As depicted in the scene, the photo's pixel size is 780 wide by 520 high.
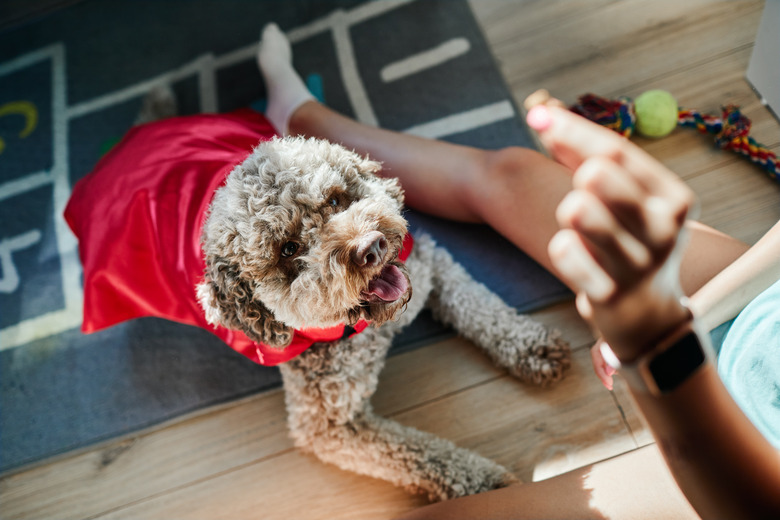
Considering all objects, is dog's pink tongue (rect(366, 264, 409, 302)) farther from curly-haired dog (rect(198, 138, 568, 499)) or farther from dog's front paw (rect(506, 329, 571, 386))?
dog's front paw (rect(506, 329, 571, 386))

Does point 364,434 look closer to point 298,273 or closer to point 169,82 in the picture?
point 298,273

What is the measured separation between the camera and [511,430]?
1248 millimetres

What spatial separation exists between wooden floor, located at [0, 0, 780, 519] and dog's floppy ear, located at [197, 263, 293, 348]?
1.59ft

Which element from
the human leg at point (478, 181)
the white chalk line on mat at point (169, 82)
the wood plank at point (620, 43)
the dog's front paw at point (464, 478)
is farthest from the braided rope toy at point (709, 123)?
the dog's front paw at point (464, 478)

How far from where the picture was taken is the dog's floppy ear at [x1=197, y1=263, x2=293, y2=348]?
921 mm

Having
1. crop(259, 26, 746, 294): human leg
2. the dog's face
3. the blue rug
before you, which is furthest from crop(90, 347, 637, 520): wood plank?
the dog's face

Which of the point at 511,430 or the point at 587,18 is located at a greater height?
the point at 587,18

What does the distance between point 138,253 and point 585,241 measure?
1.06 meters

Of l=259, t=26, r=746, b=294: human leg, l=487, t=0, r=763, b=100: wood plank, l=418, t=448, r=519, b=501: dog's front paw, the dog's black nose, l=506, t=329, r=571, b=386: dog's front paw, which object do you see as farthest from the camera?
l=487, t=0, r=763, b=100: wood plank

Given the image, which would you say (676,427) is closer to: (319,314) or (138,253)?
(319,314)

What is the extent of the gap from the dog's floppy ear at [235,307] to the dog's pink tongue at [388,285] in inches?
7.3

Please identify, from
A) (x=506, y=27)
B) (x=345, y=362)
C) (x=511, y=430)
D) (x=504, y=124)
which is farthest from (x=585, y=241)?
(x=506, y=27)

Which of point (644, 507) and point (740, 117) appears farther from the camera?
point (740, 117)

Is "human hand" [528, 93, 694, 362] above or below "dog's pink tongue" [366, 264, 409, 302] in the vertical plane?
above
